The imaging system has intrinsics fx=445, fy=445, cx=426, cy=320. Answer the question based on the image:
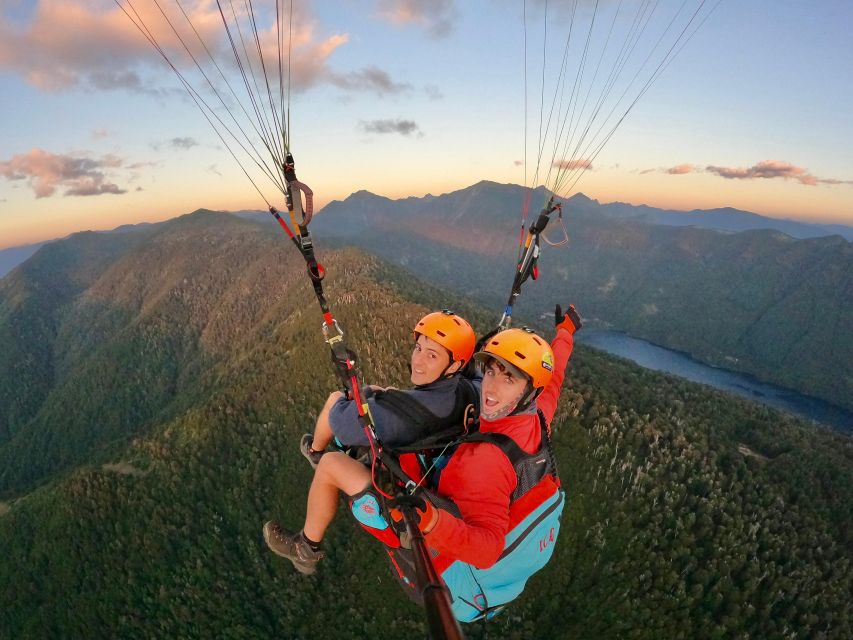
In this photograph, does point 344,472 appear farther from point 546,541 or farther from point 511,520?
point 546,541

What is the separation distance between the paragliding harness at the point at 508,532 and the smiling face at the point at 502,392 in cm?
53

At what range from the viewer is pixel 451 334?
23.8 feet

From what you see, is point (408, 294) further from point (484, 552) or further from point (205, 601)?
point (484, 552)

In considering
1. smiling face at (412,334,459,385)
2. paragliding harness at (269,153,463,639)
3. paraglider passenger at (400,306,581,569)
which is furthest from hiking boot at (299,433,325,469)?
paraglider passenger at (400,306,581,569)

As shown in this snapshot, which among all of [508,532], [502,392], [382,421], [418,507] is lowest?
[508,532]

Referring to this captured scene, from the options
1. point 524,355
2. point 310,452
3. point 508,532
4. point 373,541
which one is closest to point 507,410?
point 524,355

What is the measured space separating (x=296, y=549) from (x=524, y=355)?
4.61 metres

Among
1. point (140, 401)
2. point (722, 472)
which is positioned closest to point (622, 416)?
point (722, 472)

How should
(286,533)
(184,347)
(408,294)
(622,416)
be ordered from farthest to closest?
(184,347)
(408,294)
(622,416)
(286,533)

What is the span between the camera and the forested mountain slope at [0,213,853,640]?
62750mm

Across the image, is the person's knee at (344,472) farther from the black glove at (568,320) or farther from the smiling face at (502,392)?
the black glove at (568,320)

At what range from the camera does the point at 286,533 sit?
7.26m

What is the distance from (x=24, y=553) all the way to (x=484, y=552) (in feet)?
392

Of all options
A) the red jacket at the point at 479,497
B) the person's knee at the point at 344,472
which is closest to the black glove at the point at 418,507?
the red jacket at the point at 479,497
